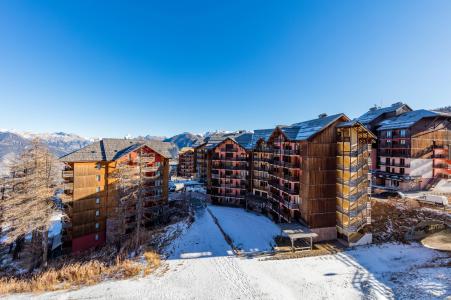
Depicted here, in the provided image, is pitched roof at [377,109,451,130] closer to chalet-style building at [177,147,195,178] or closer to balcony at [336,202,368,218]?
balcony at [336,202,368,218]

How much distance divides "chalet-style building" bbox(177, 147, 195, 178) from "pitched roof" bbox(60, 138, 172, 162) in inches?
1944

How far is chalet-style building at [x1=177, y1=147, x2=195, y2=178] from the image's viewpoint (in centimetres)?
9438

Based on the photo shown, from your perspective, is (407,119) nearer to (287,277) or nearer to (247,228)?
(247,228)

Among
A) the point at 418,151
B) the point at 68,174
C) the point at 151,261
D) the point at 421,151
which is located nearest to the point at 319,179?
the point at 151,261

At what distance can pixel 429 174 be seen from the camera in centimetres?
4459

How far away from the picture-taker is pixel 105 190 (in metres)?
36.9

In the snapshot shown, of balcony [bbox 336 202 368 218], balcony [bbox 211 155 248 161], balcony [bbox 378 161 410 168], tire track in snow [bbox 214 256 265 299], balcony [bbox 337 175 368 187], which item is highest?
balcony [bbox 211 155 248 161]

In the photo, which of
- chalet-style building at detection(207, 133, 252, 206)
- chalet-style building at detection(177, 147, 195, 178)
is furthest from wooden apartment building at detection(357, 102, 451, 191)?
chalet-style building at detection(177, 147, 195, 178)

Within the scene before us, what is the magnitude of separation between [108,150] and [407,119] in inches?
2506

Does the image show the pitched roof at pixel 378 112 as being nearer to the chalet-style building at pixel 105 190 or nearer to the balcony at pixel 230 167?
the balcony at pixel 230 167

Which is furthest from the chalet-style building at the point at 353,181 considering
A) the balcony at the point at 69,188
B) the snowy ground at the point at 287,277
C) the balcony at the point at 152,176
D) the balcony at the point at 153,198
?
the balcony at the point at 69,188

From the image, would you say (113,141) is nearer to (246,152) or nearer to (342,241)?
(246,152)

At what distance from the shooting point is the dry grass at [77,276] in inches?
832

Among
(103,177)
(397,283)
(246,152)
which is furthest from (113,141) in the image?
(397,283)
